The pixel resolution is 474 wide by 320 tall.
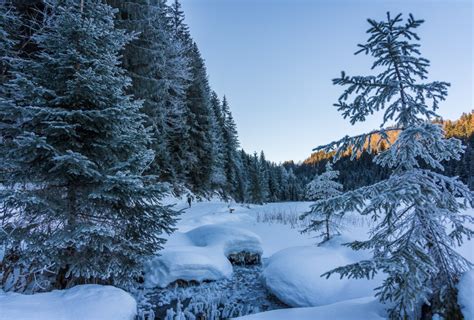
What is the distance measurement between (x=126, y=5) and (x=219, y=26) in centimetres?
352

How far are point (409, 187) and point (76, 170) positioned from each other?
3.92 m

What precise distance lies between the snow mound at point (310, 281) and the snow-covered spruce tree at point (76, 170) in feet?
7.44

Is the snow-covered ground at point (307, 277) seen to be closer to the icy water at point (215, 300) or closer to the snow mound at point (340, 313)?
the snow mound at point (340, 313)

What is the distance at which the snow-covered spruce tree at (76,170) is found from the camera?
135 inches

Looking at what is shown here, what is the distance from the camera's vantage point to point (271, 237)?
993 centimetres

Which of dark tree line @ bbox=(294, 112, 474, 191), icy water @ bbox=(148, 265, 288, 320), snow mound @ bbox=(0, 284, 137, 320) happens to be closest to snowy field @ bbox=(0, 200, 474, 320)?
snow mound @ bbox=(0, 284, 137, 320)

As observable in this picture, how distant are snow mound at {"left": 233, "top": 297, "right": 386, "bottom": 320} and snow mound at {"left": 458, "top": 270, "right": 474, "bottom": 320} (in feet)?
2.19

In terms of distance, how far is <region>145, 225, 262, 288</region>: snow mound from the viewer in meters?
5.17

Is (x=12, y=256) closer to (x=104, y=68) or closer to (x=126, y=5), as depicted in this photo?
(x=104, y=68)

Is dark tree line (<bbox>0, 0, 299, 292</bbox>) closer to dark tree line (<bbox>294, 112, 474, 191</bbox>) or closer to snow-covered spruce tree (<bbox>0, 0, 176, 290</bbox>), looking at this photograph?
snow-covered spruce tree (<bbox>0, 0, 176, 290</bbox>)

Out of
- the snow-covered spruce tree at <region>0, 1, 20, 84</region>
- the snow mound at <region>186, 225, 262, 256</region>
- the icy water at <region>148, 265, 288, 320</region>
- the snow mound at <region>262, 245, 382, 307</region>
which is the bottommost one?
the icy water at <region>148, 265, 288, 320</region>

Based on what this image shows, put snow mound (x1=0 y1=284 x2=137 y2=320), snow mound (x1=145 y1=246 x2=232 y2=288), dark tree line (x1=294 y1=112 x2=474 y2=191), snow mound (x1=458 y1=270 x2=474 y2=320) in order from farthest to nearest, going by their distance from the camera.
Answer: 1. dark tree line (x1=294 y1=112 x2=474 y2=191)
2. snow mound (x1=145 y1=246 x2=232 y2=288)
3. snow mound (x1=0 y1=284 x2=137 y2=320)
4. snow mound (x1=458 y1=270 x2=474 y2=320)

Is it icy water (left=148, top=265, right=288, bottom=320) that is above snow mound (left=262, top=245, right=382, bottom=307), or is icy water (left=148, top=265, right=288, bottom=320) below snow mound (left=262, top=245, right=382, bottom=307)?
below

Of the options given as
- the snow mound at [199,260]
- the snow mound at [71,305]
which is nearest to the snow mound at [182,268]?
the snow mound at [199,260]
